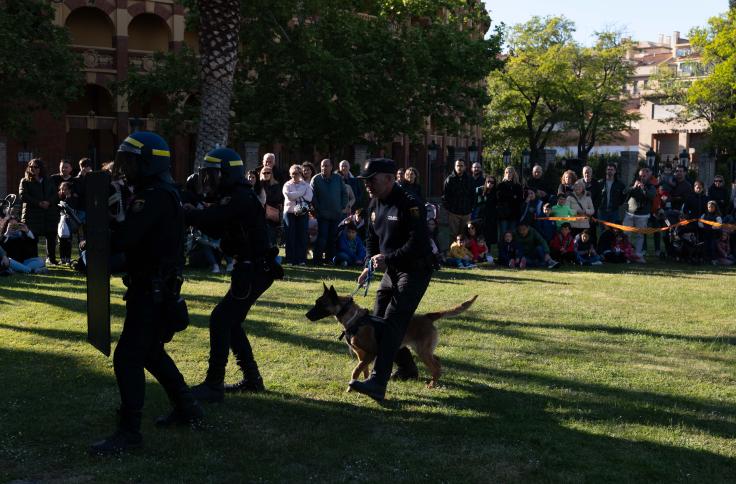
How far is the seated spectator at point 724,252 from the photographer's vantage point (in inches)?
751

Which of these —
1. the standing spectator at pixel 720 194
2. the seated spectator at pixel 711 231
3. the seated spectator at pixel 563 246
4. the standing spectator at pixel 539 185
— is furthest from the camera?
the standing spectator at pixel 720 194

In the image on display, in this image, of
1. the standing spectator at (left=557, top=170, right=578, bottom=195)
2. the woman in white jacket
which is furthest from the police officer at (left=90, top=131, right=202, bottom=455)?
the standing spectator at (left=557, top=170, right=578, bottom=195)

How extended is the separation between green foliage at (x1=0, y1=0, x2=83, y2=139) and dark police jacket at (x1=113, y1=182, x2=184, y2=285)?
929 inches

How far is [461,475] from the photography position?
209 inches

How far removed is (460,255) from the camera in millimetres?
17516

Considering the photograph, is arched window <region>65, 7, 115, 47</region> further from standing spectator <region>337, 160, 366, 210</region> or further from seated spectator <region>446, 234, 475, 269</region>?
seated spectator <region>446, 234, 475, 269</region>

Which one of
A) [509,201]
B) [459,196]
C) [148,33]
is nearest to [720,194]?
[509,201]

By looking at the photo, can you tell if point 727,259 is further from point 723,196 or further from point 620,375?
point 620,375

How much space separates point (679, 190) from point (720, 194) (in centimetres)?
91

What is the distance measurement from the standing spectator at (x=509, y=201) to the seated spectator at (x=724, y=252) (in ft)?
15.9

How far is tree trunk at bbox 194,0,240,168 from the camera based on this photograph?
17.8m

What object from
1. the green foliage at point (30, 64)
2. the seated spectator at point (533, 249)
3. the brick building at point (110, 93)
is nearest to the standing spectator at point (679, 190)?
the seated spectator at point (533, 249)

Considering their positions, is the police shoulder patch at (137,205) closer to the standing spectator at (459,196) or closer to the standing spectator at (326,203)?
the standing spectator at (326,203)

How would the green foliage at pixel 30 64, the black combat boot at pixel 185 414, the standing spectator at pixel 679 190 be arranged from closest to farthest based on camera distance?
the black combat boot at pixel 185 414 → the standing spectator at pixel 679 190 → the green foliage at pixel 30 64
